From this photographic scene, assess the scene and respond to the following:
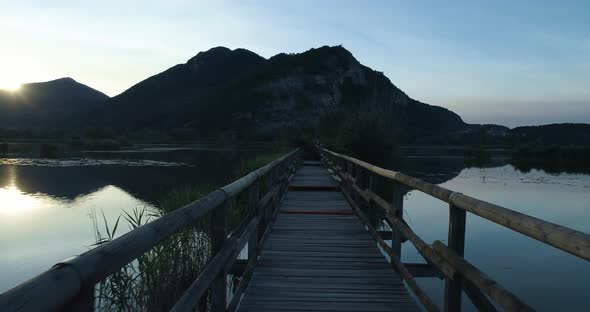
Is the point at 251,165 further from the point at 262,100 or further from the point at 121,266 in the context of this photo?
the point at 262,100

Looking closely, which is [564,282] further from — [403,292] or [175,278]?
[175,278]

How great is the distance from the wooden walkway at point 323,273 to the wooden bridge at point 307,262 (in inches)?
0.4

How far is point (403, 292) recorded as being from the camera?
412 centimetres

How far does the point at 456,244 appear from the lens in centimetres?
257

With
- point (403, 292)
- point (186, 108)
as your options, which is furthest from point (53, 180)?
point (186, 108)

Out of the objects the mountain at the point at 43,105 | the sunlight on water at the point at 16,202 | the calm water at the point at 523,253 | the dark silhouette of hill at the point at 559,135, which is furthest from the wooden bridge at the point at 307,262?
the mountain at the point at 43,105

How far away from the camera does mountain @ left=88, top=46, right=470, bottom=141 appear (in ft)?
398

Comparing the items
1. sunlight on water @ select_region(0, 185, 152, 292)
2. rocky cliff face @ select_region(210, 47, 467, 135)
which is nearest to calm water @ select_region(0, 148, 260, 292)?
sunlight on water @ select_region(0, 185, 152, 292)

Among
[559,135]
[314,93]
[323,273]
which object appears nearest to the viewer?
[323,273]

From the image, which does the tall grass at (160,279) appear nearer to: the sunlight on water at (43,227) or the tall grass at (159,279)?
the tall grass at (159,279)

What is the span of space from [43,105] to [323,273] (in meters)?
194

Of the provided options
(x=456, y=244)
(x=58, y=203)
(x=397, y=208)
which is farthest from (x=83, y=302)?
(x=58, y=203)

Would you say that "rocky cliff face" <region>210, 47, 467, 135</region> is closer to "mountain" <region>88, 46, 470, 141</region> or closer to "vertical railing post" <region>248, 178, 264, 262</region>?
"mountain" <region>88, 46, 470, 141</region>

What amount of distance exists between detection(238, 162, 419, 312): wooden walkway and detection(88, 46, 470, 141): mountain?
9962 centimetres
